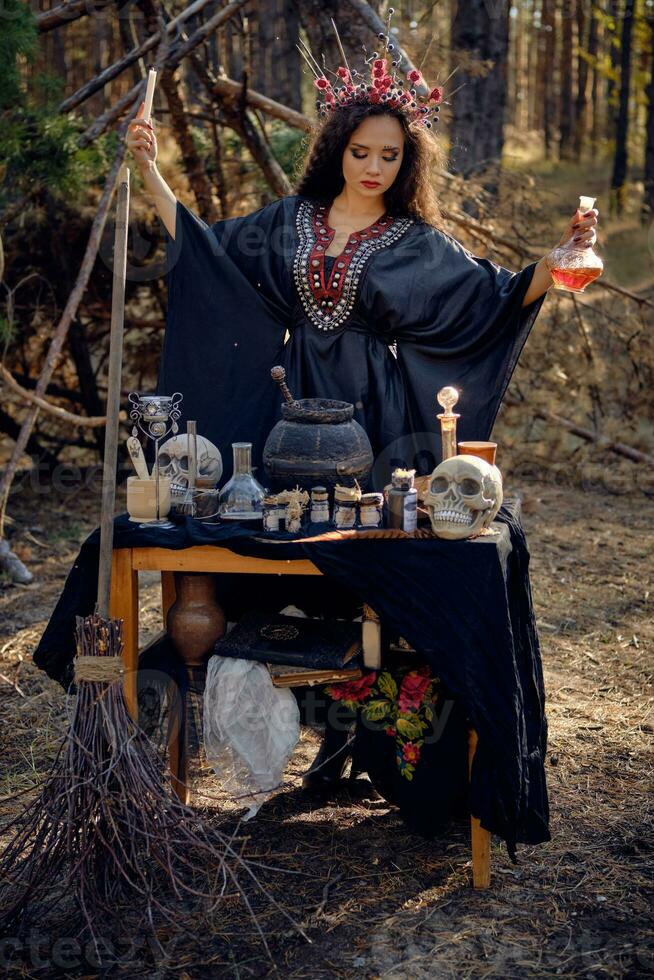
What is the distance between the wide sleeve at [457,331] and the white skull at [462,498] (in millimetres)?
728

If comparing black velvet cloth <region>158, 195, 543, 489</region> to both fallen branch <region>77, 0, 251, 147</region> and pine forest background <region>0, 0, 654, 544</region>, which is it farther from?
fallen branch <region>77, 0, 251, 147</region>

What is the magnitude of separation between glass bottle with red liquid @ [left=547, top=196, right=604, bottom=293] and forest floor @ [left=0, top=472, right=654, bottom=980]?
4.95 ft

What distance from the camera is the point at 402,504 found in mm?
2611

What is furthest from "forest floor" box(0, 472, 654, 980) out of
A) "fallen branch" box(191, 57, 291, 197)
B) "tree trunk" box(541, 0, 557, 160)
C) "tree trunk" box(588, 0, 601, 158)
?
"tree trunk" box(541, 0, 557, 160)

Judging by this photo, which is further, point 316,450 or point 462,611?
point 316,450

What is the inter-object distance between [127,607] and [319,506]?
22.1 inches

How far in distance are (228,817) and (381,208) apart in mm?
1909

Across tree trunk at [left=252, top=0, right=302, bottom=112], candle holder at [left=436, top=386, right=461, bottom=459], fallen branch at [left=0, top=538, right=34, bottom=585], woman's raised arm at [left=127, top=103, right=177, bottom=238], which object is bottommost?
fallen branch at [left=0, top=538, right=34, bottom=585]

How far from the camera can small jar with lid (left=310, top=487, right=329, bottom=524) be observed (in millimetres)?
2697

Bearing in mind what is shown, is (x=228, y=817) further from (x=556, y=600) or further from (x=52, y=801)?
(x=556, y=600)

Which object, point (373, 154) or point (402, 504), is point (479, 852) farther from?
point (373, 154)

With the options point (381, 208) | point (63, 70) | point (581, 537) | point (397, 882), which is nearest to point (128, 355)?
point (581, 537)

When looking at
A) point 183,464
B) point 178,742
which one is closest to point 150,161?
point 183,464

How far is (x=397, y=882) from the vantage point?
272cm
